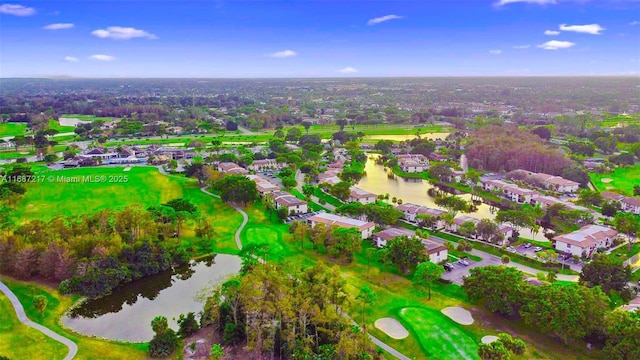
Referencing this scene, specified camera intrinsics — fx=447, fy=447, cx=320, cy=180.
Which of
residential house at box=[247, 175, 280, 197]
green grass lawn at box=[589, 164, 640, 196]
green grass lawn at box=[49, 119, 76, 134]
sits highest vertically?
green grass lawn at box=[49, 119, 76, 134]

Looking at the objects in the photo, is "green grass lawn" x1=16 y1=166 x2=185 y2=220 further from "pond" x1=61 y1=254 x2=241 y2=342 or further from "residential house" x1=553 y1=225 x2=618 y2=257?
"residential house" x1=553 y1=225 x2=618 y2=257

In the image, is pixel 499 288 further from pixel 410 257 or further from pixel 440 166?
pixel 440 166

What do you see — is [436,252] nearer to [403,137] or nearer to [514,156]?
[514,156]

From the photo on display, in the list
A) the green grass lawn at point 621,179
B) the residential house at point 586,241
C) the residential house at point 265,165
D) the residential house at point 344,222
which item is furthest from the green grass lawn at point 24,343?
the green grass lawn at point 621,179

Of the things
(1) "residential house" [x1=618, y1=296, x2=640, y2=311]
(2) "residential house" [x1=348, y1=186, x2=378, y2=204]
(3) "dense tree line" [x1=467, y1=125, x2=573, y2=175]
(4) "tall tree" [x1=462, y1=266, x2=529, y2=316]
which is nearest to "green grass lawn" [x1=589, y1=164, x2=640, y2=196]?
(3) "dense tree line" [x1=467, y1=125, x2=573, y2=175]

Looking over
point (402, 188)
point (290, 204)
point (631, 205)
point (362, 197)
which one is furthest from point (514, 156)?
point (290, 204)
